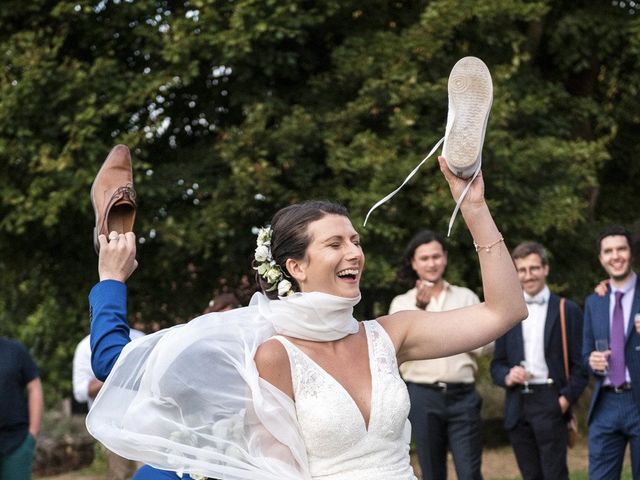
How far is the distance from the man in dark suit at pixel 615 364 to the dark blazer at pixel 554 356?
13.0 inches

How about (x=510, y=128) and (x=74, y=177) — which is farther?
(x=510, y=128)

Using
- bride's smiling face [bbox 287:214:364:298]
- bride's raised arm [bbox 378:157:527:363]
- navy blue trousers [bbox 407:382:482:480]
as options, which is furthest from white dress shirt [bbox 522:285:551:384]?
bride's smiling face [bbox 287:214:364:298]

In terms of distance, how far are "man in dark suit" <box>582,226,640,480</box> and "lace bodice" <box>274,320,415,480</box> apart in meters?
4.32

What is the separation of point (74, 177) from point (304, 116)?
2496 mm

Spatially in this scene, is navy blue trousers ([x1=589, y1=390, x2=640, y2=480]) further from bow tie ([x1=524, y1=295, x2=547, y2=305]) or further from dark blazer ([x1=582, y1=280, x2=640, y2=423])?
bow tie ([x1=524, y1=295, x2=547, y2=305])

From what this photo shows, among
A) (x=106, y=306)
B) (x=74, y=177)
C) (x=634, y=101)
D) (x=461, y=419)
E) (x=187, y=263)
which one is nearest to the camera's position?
(x=106, y=306)

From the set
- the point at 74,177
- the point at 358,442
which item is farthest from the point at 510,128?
the point at 358,442

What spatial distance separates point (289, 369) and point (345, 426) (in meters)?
0.25

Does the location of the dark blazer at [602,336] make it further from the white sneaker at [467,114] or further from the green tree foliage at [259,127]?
the white sneaker at [467,114]

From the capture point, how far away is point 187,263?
13.2m

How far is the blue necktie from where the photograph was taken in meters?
7.69

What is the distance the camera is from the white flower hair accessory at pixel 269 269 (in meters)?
3.82

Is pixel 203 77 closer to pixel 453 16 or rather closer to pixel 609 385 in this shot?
pixel 453 16

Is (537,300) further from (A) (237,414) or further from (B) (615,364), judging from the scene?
(A) (237,414)
